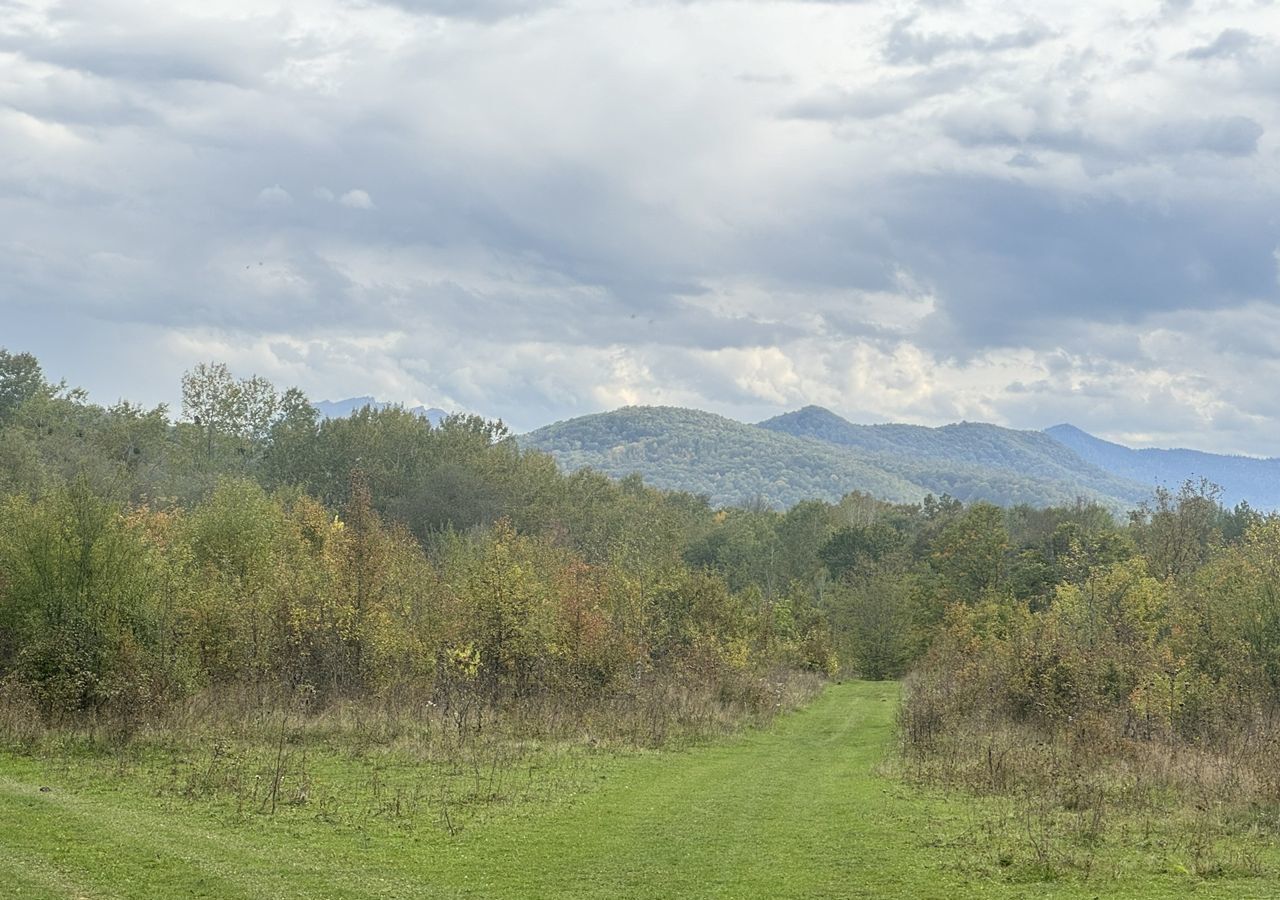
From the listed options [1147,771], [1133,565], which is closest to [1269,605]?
[1133,565]

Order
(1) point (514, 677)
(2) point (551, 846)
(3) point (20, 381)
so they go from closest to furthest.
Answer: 1. (2) point (551, 846)
2. (1) point (514, 677)
3. (3) point (20, 381)

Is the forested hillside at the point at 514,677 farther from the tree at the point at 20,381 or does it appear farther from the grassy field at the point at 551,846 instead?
the tree at the point at 20,381

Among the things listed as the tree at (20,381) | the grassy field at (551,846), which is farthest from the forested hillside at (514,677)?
the tree at (20,381)

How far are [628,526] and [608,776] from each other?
86017 mm

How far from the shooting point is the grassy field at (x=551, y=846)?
636 inches

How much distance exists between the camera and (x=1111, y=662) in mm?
37594

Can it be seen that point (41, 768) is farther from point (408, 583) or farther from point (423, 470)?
point (423, 470)

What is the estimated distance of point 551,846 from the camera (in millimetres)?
19094

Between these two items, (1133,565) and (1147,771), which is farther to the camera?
(1133,565)

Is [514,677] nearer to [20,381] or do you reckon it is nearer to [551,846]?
[551,846]

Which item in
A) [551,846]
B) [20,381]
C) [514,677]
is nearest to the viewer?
[551,846]

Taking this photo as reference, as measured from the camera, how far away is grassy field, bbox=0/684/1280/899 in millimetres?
16156

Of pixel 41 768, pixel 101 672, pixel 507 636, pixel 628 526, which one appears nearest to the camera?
pixel 41 768

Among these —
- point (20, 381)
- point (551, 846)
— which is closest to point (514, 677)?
point (551, 846)
